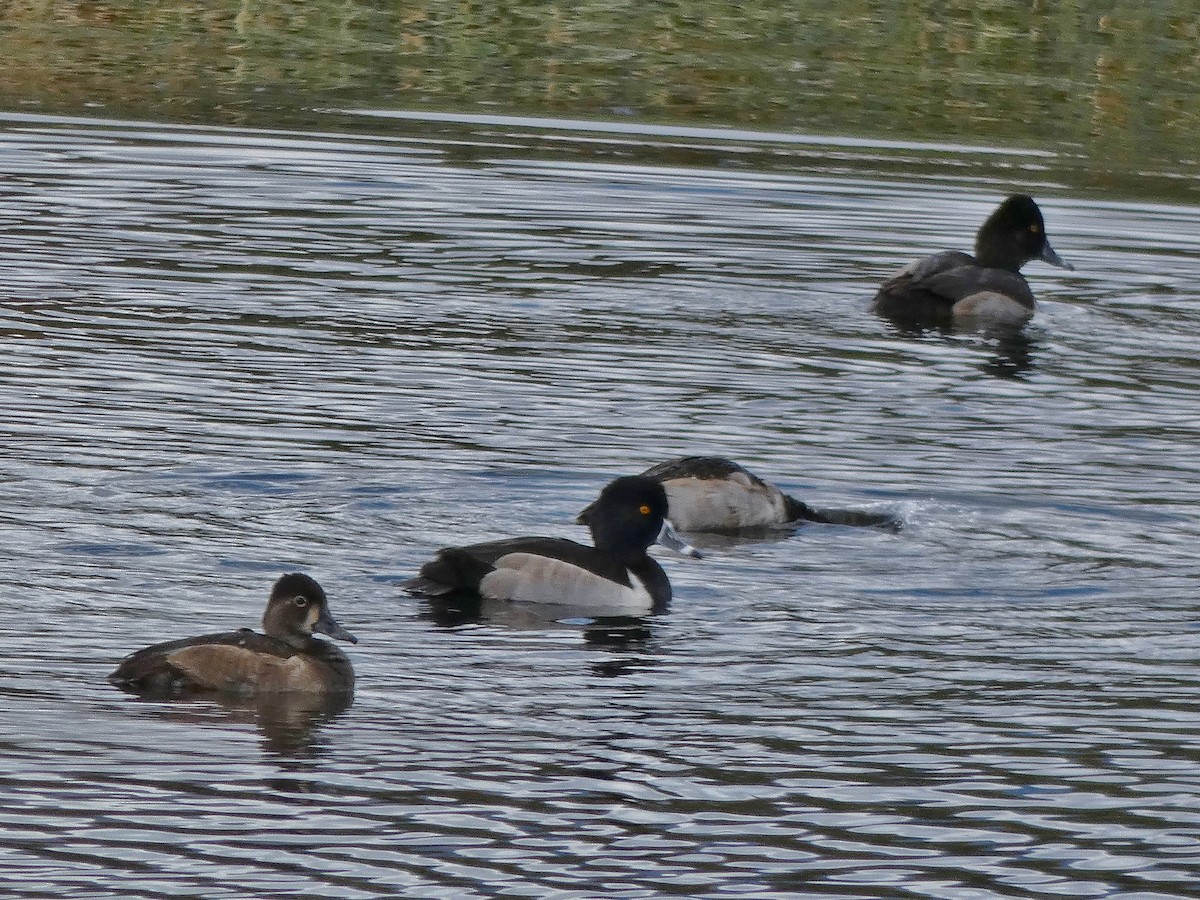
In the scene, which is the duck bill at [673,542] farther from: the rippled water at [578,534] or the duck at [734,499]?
the duck at [734,499]

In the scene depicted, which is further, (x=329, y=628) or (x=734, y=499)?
(x=734, y=499)

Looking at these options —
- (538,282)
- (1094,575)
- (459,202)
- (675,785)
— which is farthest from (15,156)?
(675,785)

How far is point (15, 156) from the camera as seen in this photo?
82.7 ft

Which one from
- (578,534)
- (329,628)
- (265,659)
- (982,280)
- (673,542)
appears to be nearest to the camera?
(265,659)

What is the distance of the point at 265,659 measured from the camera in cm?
1048

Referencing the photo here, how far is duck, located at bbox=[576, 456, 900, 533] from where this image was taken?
13.8 metres

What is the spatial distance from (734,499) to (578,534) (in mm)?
884

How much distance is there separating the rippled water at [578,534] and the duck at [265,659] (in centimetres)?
15

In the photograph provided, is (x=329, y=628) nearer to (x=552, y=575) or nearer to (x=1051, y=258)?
(x=552, y=575)

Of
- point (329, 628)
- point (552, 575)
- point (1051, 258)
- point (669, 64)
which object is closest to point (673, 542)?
point (552, 575)

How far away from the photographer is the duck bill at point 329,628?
1066cm

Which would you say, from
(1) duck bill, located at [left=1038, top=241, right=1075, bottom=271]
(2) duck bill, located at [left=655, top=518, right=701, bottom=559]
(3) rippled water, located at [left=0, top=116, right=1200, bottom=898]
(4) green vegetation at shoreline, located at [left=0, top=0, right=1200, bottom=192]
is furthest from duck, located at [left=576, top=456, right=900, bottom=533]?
(4) green vegetation at shoreline, located at [left=0, top=0, right=1200, bottom=192]

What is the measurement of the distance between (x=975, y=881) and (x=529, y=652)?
10.9ft

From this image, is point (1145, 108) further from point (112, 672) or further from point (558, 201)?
point (112, 672)
